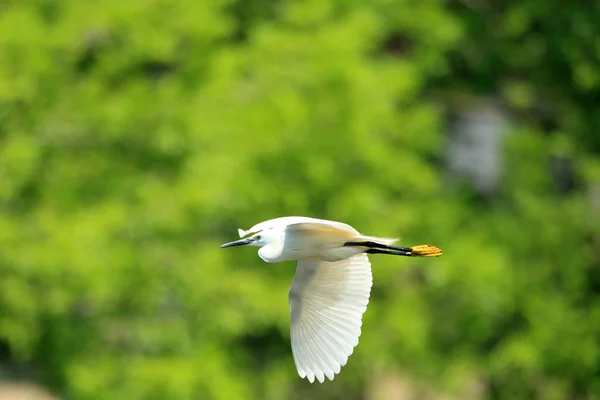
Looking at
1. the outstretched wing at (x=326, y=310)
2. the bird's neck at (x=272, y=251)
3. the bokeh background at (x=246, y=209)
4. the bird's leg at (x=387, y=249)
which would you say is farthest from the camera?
the bokeh background at (x=246, y=209)

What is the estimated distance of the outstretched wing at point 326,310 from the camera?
6809 mm

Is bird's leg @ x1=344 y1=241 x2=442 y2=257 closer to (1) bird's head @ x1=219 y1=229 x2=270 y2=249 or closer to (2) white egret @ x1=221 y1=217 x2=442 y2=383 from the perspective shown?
(2) white egret @ x1=221 y1=217 x2=442 y2=383

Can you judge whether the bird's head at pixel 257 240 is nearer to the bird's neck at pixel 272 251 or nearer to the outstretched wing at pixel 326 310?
the bird's neck at pixel 272 251

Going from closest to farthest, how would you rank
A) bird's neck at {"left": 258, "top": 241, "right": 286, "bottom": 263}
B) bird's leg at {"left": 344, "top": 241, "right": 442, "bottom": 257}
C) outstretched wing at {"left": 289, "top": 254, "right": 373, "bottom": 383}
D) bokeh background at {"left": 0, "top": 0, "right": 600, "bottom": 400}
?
bird's neck at {"left": 258, "top": 241, "right": 286, "bottom": 263}
bird's leg at {"left": 344, "top": 241, "right": 442, "bottom": 257}
outstretched wing at {"left": 289, "top": 254, "right": 373, "bottom": 383}
bokeh background at {"left": 0, "top": 0, "right": 600, "bottom": 400}

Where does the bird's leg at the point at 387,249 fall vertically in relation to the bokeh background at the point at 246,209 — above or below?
above

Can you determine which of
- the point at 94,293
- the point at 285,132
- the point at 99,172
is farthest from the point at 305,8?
the point at 94,293

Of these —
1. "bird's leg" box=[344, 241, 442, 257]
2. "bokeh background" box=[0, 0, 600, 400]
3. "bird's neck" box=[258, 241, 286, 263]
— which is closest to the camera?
"bird's neck" box=[258, 241, 286, 263]

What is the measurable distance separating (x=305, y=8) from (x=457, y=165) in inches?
167

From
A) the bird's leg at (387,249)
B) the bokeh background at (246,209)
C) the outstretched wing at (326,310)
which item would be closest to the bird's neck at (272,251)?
the bird's leg at (387,249)

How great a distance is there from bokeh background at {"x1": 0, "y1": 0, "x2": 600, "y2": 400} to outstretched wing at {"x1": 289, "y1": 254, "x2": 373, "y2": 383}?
659cm

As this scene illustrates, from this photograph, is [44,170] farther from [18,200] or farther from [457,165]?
[457,165]

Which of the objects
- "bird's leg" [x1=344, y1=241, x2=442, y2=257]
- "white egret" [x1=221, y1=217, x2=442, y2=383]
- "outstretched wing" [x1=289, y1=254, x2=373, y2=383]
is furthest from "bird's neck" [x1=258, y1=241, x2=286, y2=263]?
"outstretched wing" [x1=289, y1=254, x2=373, y2=383]

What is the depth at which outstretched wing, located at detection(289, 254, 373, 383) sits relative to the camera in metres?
6.81

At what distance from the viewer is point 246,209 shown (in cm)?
1384
